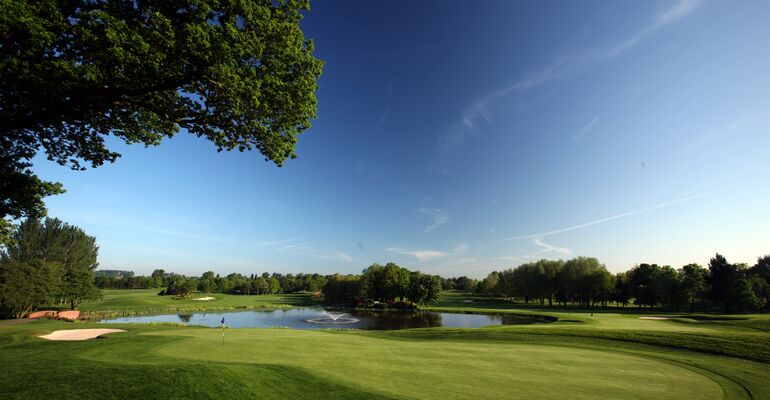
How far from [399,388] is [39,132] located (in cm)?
1600

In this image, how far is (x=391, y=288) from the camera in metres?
99.4

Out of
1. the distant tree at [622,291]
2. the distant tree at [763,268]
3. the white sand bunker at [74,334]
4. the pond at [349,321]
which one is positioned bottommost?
the pond at [349,321]

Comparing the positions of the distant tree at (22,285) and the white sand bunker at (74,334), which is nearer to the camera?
the white sand bunker at (74,334)

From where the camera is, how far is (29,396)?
854 cm

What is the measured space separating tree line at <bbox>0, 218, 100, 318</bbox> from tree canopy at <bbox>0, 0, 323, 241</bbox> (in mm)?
11985

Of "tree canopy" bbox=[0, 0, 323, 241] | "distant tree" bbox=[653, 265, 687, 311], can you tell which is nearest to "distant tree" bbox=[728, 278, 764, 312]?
"distant tree" bbox=[653, 265, 687, 311]

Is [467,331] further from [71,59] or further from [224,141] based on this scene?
[71,59]

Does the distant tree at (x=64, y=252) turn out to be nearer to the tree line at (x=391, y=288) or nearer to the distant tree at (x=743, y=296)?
the tree line at (x=391, y=288)

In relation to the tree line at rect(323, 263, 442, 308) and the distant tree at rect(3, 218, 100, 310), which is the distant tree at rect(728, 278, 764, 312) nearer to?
the tree line at rect(323, 263, 442, 308)

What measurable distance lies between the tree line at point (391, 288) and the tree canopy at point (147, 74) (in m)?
84.6

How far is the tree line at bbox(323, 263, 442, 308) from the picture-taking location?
9319 centimetres

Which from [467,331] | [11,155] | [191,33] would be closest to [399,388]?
[191,33]

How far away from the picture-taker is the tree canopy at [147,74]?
912 cm

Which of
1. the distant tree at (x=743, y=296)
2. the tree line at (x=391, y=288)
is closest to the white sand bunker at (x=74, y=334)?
the tree line at (x=391, y=288)
